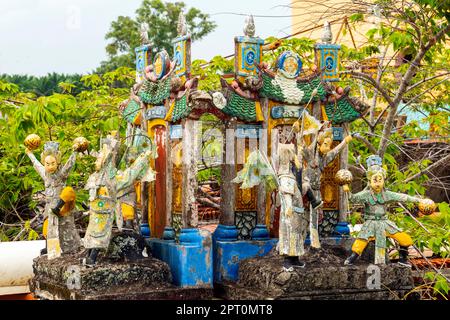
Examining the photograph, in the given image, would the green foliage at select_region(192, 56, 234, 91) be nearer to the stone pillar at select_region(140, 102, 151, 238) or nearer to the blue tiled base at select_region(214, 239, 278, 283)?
the stone pillar at select_region(140, 102, 151, 238)

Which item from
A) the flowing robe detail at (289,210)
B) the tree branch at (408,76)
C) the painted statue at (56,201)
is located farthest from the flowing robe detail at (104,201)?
the tree branch at (408,76)

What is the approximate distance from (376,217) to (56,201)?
3.46 meters

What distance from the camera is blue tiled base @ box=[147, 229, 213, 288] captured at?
841 cm

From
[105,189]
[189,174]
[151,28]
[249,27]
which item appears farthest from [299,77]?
[151,28]

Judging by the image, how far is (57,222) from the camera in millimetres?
8930

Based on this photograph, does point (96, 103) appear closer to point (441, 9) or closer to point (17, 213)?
point (17, 213)

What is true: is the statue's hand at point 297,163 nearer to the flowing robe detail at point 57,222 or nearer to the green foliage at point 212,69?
the flowing robe detail at point 57,222

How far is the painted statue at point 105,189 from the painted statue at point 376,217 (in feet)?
7.39

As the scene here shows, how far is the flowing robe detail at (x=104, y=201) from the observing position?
8.19 metres

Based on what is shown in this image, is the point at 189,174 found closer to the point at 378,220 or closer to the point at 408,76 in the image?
the point at 378,220

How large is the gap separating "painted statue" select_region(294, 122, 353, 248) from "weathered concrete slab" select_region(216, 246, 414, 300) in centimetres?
29

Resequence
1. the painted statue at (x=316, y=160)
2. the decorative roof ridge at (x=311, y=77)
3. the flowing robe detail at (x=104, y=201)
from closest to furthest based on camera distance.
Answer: the flowing robe detail at (x=104, y=201) → the painted statue at (x=316, y=160) → the decorative roof ridge at (x=311, y=77)

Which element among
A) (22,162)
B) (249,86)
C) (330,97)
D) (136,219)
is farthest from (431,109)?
(22,162)

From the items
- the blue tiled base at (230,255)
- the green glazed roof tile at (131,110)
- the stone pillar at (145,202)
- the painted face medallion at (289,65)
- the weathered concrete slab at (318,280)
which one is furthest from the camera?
the green glazed roof tile at (131,110)
